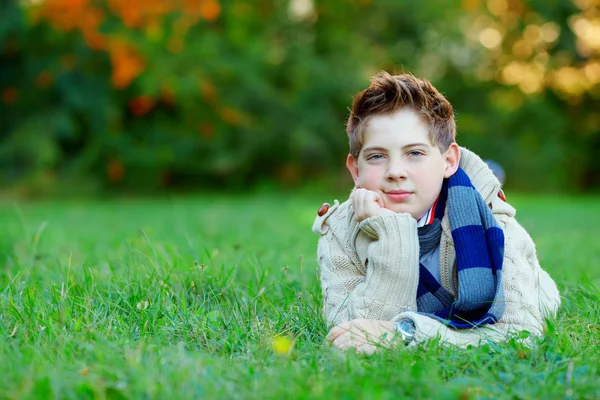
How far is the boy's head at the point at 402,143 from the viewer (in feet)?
8.49

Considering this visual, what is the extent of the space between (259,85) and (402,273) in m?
15.4

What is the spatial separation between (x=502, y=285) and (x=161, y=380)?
130 centimetres

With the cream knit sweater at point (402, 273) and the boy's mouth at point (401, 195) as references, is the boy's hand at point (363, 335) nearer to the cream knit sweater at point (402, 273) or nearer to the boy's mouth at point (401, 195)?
the cream knit sweater at point (402, 273)

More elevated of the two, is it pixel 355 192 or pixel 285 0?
pixel 285 0

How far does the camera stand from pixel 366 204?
8.41 feet

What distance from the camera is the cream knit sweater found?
8.04ft

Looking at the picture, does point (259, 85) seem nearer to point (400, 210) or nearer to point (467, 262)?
point (400, 210)

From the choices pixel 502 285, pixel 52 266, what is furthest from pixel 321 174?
pixel 502 285

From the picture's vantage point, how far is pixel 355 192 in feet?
8.63

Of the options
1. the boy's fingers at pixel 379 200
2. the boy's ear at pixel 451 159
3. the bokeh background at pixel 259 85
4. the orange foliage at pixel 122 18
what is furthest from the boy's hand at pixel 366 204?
the orange foliage at pixel 122 18

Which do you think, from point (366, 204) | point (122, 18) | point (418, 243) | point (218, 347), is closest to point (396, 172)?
point (366, 204)

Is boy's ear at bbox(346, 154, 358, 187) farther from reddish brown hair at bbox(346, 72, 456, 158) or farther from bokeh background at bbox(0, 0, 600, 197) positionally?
bokeh background at bbox(0, 0, 600, 197)

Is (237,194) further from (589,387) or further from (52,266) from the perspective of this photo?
(589,387)

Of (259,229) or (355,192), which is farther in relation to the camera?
(259,229)
